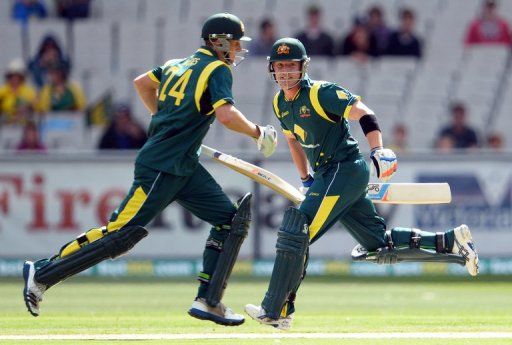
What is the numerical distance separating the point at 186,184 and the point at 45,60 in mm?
8180

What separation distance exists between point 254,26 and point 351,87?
5.79 ft

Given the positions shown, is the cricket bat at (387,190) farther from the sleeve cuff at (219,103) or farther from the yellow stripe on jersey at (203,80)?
the sleeve cuff at (219,103)

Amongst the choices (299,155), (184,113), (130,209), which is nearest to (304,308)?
(299,155)

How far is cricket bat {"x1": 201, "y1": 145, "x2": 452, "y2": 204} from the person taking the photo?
757cm

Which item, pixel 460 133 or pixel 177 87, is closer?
pixel 177 87

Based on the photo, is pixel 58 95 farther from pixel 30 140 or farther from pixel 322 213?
pixel 322 213

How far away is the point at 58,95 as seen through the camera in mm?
14656

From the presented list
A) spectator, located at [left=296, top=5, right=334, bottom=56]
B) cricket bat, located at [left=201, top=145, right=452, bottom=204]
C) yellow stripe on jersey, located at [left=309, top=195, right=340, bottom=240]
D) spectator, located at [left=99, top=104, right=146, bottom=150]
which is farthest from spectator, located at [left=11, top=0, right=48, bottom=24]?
yellow stripe on jersey, located at [left=309, top=195, right=340, bottom=240]

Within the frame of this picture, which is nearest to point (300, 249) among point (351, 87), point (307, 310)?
point (307, 310)

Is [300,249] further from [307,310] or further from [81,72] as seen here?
[81,72]

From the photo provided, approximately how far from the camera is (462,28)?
1662 cm

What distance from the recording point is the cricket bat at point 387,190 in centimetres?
757

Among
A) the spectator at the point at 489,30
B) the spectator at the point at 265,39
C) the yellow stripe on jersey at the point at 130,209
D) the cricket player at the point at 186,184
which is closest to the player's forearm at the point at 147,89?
the cricket player at the point at 186,184

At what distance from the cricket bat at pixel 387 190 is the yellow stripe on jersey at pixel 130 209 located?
0.65 metres
